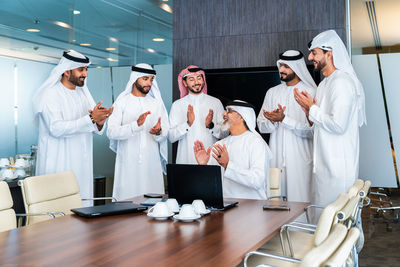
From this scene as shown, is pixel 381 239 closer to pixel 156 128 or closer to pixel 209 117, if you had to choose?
pixel 209 117

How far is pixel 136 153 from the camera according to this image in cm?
524

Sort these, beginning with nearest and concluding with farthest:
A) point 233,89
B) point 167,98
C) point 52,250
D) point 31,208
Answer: point 52,250, point 31,208, point 233,89, point 167,98

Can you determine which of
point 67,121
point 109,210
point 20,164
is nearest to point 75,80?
point 67,121

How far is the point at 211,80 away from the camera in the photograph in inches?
229

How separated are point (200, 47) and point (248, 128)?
2.21 metres

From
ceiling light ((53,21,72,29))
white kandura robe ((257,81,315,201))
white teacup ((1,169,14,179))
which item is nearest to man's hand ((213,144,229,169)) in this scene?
white kandura robe ((257,81,315,201))

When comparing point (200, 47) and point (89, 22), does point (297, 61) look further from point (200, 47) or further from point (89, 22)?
point (89, 22)

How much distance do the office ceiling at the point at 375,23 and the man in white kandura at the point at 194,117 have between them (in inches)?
75.6

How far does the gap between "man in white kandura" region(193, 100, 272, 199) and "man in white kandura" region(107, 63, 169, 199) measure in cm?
138

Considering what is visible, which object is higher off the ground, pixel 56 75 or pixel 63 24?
pixel 63 24

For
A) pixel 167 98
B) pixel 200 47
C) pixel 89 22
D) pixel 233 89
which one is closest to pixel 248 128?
pixel 233 89

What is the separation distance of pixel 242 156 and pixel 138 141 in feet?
5.61

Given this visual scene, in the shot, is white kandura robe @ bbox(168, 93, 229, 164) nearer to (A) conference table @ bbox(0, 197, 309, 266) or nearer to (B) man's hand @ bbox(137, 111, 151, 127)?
(B) man's hand @ bbox(137, 111, 151, 127)

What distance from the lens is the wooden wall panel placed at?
535cm
